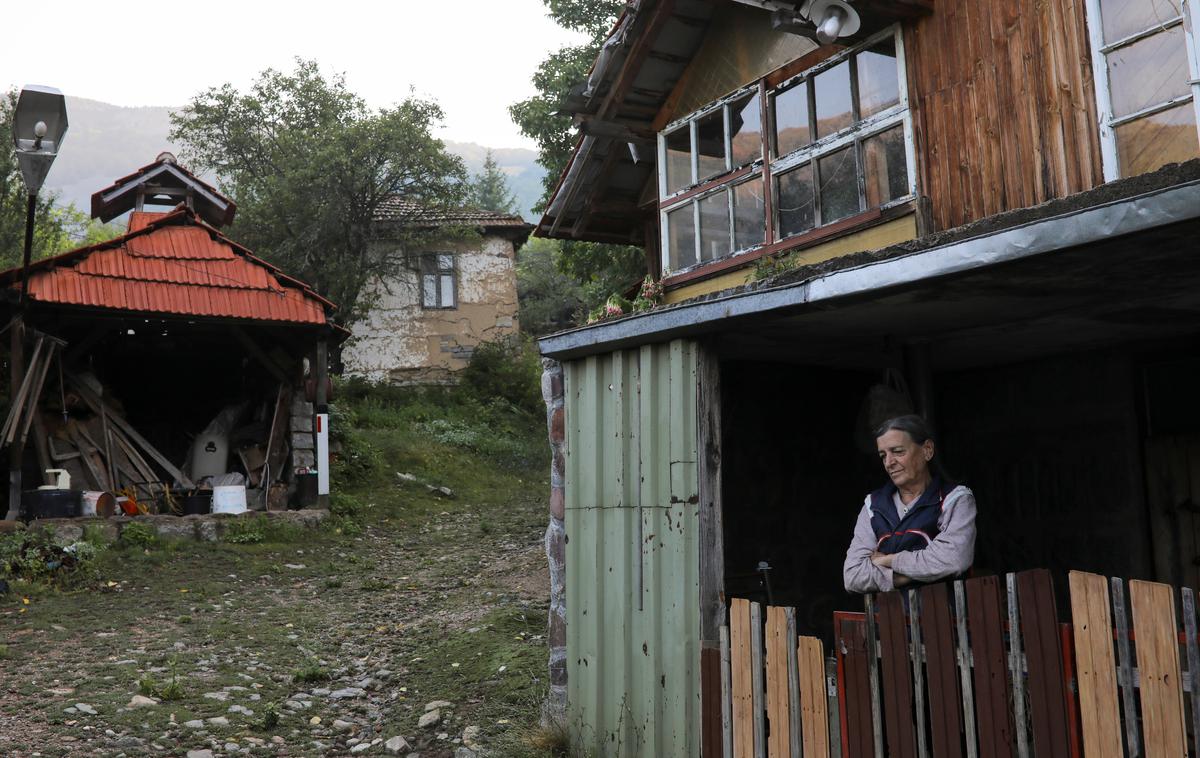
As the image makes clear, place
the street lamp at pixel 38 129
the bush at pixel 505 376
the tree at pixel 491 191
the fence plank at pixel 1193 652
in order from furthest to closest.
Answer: the tree at pixel 491 191
the bush at pixel 505 376
the street lamp at pixel 38 129
the fence plank at pixel 1193 652

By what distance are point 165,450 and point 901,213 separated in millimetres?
12514

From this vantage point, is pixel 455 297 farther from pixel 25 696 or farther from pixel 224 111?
pixel 25 696

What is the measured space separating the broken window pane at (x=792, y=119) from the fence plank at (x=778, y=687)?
6.46 metres

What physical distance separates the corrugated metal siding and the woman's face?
3.63ft

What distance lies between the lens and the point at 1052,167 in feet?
26.3

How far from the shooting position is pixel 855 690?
4.39m

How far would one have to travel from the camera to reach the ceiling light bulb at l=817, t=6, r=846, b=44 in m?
9.06

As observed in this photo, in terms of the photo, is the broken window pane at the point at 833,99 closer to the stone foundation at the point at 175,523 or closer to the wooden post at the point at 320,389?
the wooden post at the point at 320,389

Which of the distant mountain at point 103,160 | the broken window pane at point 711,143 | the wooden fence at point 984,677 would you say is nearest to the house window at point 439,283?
the broken window pane at point 711,143

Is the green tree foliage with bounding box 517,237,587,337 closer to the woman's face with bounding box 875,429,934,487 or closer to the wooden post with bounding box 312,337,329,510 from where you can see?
the wooden post with bounding box 312,337,329,510

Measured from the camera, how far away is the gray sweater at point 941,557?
439cm

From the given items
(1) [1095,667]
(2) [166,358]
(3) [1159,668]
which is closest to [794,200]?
(1) [1095,667]

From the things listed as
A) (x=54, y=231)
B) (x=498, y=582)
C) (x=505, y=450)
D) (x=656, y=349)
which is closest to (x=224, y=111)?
(x=54, y=231)

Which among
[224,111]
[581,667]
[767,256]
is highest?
[224,111]
